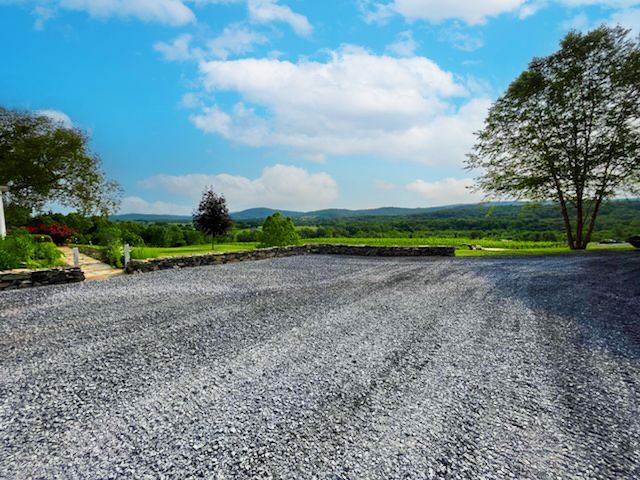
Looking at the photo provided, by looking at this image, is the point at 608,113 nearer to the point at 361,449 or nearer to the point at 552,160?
the point at 552,160

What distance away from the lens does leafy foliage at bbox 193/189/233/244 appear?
76.9 feet

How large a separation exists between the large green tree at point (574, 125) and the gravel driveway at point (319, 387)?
12.5 metres

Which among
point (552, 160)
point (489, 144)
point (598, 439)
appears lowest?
point (598, 439)

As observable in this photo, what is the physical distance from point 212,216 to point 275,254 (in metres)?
10.7

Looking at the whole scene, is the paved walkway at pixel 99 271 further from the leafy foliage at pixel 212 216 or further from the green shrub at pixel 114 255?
the leafy foliage at pixel 212 216

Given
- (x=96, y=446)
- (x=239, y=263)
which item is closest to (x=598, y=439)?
(x=96, y=446)

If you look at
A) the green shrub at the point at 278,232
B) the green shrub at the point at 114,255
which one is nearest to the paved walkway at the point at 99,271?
the green shrub at the point at 114,255

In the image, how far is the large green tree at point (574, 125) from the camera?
1574 centimetres

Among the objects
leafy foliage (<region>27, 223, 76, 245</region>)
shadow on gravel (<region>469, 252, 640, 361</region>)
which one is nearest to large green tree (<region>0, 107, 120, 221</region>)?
leafy foliage (<region>27, 223, 76, 245</region>)

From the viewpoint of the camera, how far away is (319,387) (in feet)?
→ 11.6

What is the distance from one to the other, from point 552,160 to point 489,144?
128 inches

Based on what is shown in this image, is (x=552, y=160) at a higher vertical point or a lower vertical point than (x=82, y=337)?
higher

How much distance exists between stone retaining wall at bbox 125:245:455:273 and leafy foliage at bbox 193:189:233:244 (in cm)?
999

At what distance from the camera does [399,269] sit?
11430mm
